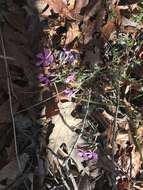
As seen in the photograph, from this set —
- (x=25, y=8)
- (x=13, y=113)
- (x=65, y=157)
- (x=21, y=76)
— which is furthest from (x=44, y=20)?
(x=65, y=157)

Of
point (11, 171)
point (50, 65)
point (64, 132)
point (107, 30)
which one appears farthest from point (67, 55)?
point (11, 171)

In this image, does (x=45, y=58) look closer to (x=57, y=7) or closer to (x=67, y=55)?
(x=67, y=55)

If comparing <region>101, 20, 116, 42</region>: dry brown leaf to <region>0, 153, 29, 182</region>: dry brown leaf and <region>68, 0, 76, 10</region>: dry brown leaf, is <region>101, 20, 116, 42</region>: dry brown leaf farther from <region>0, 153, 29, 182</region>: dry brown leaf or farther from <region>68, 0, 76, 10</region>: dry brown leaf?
<region>0, 153, 29, 182</region>: dry brown leaf

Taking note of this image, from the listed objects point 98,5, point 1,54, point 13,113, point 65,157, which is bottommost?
point 65,157

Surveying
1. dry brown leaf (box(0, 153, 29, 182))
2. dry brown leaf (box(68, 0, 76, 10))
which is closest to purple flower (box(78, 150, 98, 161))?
dry brown leaf (box(0, 153, 29, 182))

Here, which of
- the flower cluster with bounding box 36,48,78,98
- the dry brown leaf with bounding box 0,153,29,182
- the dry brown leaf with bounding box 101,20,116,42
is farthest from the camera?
the dry brown leaf with bounding box 101,20,116,42

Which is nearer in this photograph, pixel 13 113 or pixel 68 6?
pixel 13 113

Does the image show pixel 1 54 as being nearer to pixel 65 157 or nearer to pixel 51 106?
pixel 51 106
